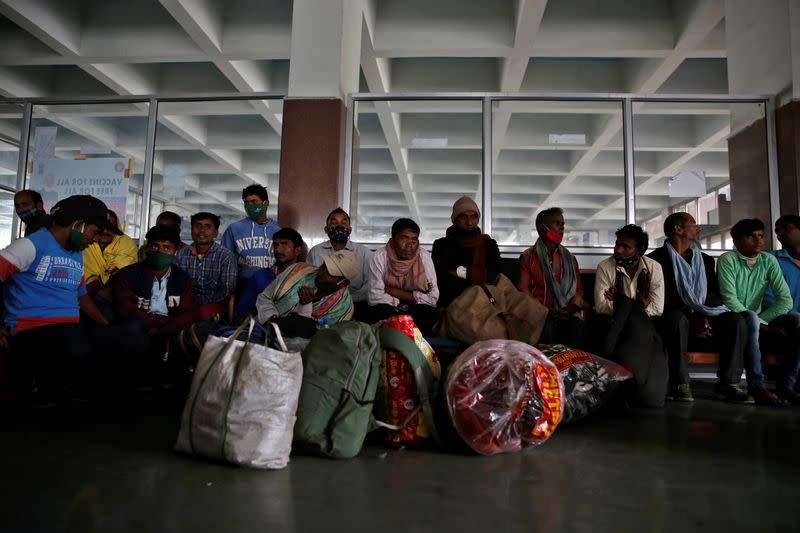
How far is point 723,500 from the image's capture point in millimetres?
1585

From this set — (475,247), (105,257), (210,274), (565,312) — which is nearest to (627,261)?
(565,312)

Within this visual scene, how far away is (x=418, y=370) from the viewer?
7.09ft

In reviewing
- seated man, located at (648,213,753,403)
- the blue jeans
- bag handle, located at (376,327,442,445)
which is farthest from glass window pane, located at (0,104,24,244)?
the blue jeans

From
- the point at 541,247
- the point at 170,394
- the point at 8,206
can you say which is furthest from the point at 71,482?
the point at 8,206

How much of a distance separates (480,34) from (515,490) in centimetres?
651

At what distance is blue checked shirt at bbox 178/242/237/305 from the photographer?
3.86 metres

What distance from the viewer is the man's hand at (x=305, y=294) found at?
312cm

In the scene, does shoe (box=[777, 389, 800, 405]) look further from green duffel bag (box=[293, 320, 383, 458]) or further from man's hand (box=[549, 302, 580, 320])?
green duffel bag (box=[293, 320, 383, 458])

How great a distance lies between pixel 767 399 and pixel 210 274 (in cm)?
393

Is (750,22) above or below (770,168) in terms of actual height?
above

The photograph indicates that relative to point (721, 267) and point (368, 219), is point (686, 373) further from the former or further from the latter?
point (368, 219)

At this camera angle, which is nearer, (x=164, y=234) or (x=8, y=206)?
(x=164, y=234)

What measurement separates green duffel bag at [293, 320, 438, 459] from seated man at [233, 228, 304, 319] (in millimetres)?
1516

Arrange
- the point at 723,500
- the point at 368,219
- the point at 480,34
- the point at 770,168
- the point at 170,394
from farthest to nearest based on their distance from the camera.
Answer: the point at 480,34 → the point at 368,219 → the point at 770,168 → the point at 170,394 → the point at 723,500
